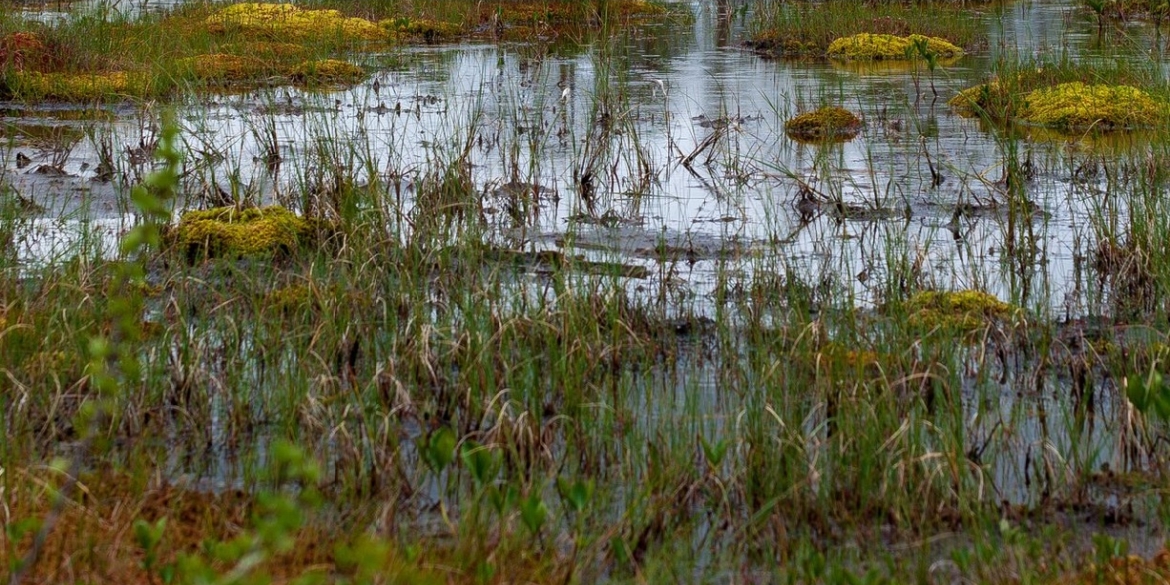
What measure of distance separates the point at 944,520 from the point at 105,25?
1064 cm

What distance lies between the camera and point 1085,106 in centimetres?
999

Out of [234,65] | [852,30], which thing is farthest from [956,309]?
[852,30]

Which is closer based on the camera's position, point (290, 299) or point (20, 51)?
point (290, 299)

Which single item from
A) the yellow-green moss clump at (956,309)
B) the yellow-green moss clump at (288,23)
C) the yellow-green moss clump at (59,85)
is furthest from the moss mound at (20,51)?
the yellow-green moss clump at (956,309)

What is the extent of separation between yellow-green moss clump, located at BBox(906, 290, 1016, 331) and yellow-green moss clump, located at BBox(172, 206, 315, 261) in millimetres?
2709

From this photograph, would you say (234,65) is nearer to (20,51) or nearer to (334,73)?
(334,73)

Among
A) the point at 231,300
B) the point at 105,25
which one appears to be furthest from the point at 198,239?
the point at 105,25

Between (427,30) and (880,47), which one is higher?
(427,30)

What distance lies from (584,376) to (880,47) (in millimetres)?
10813

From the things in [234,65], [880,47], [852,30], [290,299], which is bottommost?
[290,299]

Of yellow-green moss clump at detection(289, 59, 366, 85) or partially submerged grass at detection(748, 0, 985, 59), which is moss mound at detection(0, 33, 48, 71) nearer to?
yellow-green moss clump at detection(289, 59, 366, 85)

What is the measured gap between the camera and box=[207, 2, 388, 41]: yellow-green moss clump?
15148mm

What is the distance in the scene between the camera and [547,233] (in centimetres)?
695

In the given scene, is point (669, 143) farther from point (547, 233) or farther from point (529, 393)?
point (529, 393)
